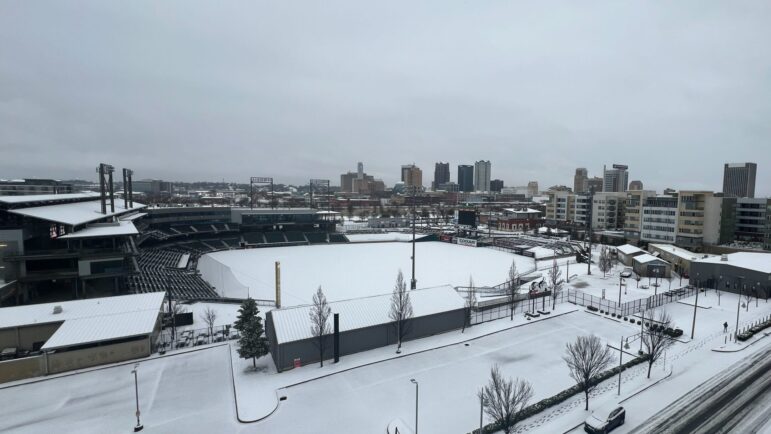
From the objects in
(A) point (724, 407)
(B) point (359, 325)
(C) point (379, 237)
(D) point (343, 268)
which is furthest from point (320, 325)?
(C) point (379, 237)

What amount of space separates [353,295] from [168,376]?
2138 cm

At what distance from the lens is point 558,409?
19.6 metres

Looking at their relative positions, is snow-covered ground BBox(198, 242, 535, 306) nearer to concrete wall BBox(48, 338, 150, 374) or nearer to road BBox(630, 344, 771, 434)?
concrete wall BBox(48, 338, 150, 374)

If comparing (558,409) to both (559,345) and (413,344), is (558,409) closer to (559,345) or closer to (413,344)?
(559,345)

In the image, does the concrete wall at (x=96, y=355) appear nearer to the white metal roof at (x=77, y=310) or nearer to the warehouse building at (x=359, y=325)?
the white metal roof at (x=77, y=310)

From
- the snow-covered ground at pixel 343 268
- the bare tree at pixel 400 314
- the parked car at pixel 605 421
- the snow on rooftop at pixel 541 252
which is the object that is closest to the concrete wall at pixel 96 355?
the snow-covered ground at pixel 343 268

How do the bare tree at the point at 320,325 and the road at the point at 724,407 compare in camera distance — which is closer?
the road at the point at 724,407

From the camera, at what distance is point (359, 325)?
2655cm

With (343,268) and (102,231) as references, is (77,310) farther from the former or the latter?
(343,268)

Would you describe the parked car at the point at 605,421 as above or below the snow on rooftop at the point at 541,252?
above

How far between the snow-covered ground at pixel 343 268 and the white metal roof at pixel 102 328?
569 inches

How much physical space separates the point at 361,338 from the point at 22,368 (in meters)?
21.1

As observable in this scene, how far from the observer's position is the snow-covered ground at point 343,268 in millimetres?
45000

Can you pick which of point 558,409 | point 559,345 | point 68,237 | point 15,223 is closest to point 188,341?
point 68,237
